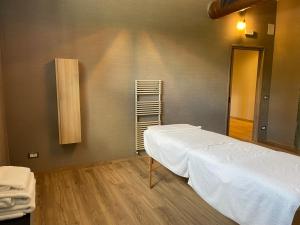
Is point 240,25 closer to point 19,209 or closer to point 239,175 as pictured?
point 239,175

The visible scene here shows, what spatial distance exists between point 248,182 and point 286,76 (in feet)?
13.6

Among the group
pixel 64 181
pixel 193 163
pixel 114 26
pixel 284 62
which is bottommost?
pixel 64 181

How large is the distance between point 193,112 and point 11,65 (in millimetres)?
3092

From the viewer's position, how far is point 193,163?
1970 millimetres

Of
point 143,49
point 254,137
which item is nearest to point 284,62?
point 254,137

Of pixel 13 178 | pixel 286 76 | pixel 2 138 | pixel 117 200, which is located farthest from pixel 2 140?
pixel 286 76

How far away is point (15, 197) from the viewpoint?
116cm

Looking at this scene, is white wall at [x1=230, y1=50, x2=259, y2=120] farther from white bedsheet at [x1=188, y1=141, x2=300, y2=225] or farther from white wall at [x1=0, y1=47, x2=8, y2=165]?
white wall at [x1=0, y1=47, x2=8, y2=165]

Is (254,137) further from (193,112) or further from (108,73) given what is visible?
(108,73)

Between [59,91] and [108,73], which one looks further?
[108,73]

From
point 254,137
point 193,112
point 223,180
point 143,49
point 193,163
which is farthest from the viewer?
point 254,137

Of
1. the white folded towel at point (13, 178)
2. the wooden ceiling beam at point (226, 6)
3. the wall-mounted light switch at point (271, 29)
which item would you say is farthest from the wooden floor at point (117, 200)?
the wall-mounted light switch at point (271, 29)

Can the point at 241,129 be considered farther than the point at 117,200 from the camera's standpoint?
Yes

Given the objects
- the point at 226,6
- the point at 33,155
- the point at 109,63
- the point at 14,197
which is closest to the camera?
the point at 14,197
